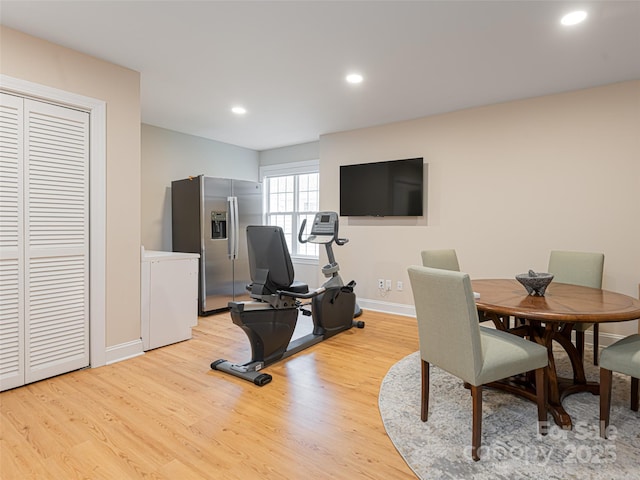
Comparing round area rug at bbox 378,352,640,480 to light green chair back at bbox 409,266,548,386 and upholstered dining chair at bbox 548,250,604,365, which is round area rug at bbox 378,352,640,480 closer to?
light green chair back at bbox 409,266,548,386

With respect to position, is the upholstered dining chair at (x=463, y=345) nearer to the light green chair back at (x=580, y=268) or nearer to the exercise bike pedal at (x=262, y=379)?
the exercise bike pedal at (x=262, y=379)

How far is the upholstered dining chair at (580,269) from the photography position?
9.89 ft

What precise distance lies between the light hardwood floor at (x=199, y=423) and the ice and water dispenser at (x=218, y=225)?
1.93 meters

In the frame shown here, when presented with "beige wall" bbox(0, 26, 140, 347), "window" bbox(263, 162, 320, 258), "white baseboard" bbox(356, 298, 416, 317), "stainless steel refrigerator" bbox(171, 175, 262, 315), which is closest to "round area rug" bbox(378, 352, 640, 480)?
"white baseboard" bbox(356, 298, 416, 317)

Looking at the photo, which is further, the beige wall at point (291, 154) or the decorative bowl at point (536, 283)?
the beige wall at point (291, 154)

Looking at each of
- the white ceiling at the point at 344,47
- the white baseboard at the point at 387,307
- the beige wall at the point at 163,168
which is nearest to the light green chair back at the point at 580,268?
the white ceiling at the point at 344,47

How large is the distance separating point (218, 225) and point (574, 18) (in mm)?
4107

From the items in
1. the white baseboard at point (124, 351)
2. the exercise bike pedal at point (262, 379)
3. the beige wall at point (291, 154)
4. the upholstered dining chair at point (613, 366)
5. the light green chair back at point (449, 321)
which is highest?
the beige wall at point (291, 154)

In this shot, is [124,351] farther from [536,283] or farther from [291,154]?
[291,154]

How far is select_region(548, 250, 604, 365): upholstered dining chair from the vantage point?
3.01 meters

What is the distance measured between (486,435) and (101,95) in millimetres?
3633

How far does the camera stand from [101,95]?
2.97 metres

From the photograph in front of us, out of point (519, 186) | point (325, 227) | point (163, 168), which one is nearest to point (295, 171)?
point (163, 168)

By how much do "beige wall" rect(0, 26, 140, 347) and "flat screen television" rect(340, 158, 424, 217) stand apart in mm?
2730
